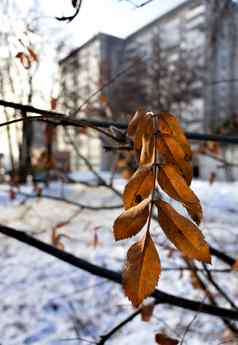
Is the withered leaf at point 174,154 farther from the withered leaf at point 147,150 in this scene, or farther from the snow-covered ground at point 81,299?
the snow-covered ground at point 81,299

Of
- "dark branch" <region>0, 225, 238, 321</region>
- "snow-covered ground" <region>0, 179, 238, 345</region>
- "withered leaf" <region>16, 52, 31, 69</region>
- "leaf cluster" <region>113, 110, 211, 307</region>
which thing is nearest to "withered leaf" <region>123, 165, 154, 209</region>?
"leaf cluster" <region>113, 110, 211, 307</region>

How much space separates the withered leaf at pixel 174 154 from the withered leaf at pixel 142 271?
0.08 metres

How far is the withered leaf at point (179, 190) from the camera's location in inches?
11.9

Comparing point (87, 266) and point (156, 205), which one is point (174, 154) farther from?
point (87, 266)

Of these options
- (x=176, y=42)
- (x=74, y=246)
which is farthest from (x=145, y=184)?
(x=176, y=42)

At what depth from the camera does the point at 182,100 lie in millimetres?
14727

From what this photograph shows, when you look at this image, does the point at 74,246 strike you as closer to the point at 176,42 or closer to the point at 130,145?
the point at 130,145

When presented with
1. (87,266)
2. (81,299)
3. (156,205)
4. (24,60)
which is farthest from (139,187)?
(81,299)

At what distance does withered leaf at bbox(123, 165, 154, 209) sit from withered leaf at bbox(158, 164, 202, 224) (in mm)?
11

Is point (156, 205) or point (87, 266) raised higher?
point (156, 205)

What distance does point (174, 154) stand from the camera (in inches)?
13.3

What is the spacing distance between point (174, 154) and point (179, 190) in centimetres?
5

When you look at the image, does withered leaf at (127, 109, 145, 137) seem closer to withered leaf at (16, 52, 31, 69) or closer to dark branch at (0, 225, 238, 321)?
dark branch at (0, 225, 238, 321)

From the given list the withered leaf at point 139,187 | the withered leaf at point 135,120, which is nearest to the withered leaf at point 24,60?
the withered leaf at point 135,120
